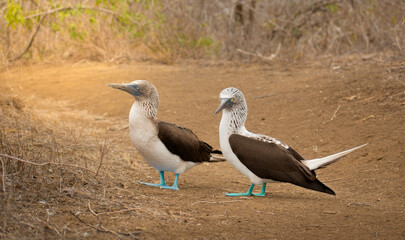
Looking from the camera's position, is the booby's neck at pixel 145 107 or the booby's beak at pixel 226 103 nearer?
the booby's beak at pixel 226 103

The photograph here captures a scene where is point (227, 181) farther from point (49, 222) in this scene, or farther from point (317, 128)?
point (49, 222)

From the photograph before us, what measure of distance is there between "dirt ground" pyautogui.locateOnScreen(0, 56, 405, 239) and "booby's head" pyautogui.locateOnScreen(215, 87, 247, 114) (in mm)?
875

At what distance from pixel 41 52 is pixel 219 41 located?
495 centimetres

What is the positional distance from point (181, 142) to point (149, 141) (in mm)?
331

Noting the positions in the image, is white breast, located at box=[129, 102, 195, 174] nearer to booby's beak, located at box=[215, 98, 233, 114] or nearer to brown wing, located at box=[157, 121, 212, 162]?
brown wing, located at box=[157, 121, 212, 162]

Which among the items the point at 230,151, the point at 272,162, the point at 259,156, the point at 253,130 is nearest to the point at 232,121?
the point at 230,151

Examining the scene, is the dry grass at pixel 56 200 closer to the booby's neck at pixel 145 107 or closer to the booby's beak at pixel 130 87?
the booby's neck at pixel 145 107

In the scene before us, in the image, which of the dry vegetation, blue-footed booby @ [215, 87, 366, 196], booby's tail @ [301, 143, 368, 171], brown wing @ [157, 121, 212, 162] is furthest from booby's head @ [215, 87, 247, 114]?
the dry vegetation

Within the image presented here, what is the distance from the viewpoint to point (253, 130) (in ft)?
26.8

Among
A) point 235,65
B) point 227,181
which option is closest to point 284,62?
point 235,65

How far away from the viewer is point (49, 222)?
11.7ft

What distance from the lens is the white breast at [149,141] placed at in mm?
5176

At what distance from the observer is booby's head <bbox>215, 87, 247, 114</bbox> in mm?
5125

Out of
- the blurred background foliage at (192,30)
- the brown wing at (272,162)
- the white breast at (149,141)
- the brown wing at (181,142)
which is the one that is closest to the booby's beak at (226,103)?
the brown wing at (272,162)
